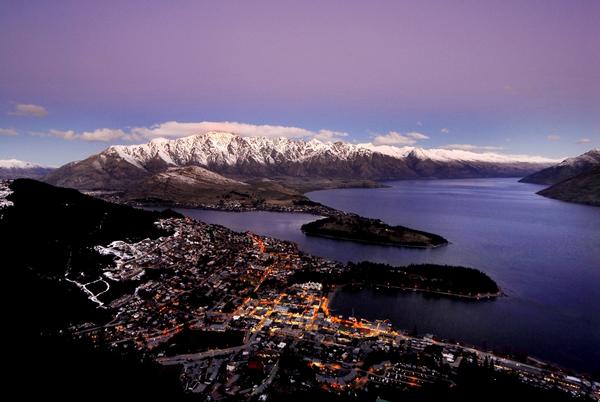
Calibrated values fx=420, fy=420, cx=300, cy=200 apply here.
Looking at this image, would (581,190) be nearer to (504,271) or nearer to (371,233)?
(371,233)

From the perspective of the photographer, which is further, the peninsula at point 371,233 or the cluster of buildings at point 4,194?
the peninsula at point 371,233

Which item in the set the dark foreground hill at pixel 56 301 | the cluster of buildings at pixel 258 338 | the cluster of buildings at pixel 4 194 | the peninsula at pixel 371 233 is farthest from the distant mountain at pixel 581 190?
the cluster of buildings at pixel 4 194

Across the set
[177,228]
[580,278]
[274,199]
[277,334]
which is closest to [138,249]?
[177,228]

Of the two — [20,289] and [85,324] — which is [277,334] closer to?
[85,324]

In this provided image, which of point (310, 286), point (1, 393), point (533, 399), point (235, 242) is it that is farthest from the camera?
point (235, 242)

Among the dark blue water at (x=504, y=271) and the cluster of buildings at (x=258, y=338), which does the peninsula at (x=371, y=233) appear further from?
the cluster of buildings at (x=258, y=338)

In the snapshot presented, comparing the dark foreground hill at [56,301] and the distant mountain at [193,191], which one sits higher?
the distant mountain at [193,191]
